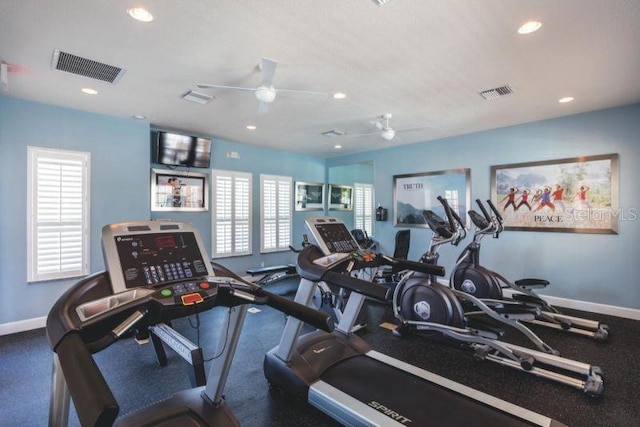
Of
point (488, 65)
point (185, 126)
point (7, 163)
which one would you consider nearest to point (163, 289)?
point (488, 65)

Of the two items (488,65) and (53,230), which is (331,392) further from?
(53,230)

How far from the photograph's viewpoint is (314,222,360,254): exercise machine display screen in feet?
8.31

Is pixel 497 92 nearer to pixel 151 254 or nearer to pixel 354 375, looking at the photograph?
pixel 354 375

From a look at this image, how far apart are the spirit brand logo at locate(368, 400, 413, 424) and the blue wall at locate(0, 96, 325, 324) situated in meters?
3.89

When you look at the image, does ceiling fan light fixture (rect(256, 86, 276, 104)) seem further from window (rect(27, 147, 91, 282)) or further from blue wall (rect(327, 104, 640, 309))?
blue wall (rect(327, 104, 640, 309))

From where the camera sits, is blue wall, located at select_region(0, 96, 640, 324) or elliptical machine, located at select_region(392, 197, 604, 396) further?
blue wall, located at select_region(0, 96, 640, 324)

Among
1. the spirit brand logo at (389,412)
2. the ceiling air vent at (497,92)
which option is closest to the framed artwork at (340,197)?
the ceiling air vent at (497,92)

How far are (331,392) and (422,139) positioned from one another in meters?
4.74

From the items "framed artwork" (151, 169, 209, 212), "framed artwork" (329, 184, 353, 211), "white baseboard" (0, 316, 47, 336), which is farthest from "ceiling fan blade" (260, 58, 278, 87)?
"framed artwork" (329, 184, 353, 211)

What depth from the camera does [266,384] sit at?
2.53 m

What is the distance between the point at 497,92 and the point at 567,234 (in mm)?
2390

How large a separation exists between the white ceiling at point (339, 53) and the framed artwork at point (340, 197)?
3613mm

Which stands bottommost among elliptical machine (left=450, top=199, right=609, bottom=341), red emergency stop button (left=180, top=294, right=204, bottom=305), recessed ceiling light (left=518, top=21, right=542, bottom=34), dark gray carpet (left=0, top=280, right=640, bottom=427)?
dark gray carpet (left=0, top=280, right=640, bottom=427)

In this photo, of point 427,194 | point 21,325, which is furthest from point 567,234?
point 21,325
